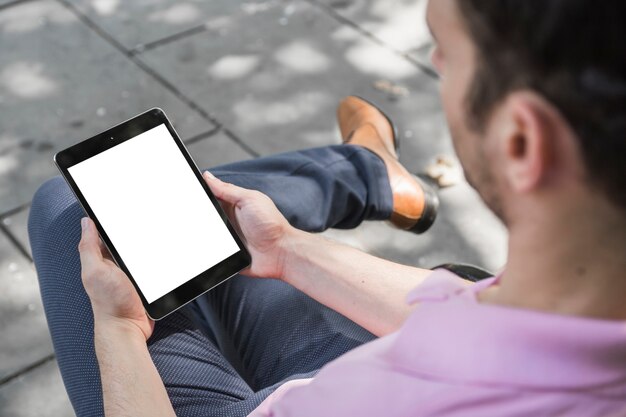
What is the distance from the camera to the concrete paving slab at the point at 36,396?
91.8 inches

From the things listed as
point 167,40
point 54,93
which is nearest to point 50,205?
point 54,93

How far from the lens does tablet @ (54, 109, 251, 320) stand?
1.81 meters

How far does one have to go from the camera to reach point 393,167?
2590mm

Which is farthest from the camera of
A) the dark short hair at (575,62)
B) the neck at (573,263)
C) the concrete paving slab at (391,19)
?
the concrete paving slab at (391,19)

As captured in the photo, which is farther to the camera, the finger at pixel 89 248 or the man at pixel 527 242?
the finger at pixel 89 248

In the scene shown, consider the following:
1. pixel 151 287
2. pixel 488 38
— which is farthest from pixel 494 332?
pixel 151 287

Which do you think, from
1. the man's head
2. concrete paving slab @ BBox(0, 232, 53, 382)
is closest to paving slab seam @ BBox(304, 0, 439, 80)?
concrete paving slab @ BBox(0, 232, 53, 382)

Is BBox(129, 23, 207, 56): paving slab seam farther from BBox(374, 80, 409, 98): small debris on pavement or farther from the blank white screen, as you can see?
the blank white screen

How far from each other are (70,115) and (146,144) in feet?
4.79

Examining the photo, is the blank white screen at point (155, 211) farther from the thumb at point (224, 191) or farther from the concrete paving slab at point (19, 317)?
the concrete paving slab at point (19, 317)

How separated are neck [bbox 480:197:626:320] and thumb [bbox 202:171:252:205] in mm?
956

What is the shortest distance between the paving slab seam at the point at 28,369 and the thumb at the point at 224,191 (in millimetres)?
849

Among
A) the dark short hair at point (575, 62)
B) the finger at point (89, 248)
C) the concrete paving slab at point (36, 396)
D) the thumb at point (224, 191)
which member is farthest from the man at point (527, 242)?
the concrete paving slab at point (36, 396)

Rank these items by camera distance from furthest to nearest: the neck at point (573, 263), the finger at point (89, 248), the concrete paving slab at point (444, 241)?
the concrete paving slab at point (444, 241)
the finger at point (89, 248)
the neck at point (573, 263)
